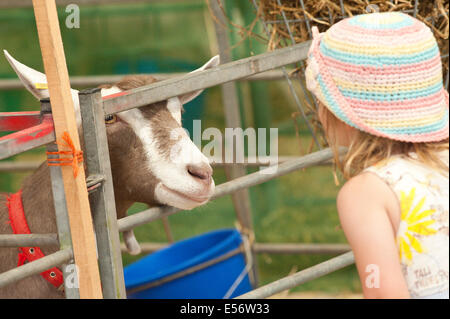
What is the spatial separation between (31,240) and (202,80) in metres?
0.55

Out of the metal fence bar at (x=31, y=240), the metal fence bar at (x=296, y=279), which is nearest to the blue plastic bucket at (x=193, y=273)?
the metal fence bar at (x=296, y=279)

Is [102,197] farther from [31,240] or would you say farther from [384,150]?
[384,150]

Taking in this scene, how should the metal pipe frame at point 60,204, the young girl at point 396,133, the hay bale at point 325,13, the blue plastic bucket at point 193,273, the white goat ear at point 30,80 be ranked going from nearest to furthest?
the young girl at point 396,133
the metal pipe frame at point 60,204
the white goat ear at point 30,80
the hay bale at point 325,13
the blue plastic bucket at point 193,273

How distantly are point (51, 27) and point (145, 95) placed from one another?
30 cm

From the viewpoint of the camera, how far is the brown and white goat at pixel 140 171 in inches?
78.0

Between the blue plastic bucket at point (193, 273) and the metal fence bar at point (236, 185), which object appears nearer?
the metal fence bar at point (236, 185)

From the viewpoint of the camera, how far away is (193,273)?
3270mm

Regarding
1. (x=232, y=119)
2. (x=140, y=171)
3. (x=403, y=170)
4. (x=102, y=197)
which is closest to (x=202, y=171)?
(x=140, y=171)

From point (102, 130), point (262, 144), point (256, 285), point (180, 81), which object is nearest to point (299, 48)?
point (180, 81)

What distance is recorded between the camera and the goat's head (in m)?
1.97

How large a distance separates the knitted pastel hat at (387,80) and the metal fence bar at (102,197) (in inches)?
20.4

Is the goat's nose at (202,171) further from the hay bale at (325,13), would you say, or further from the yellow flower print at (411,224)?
the yellow flower print at (411,224)

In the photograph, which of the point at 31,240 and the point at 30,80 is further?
the point at 30,80
